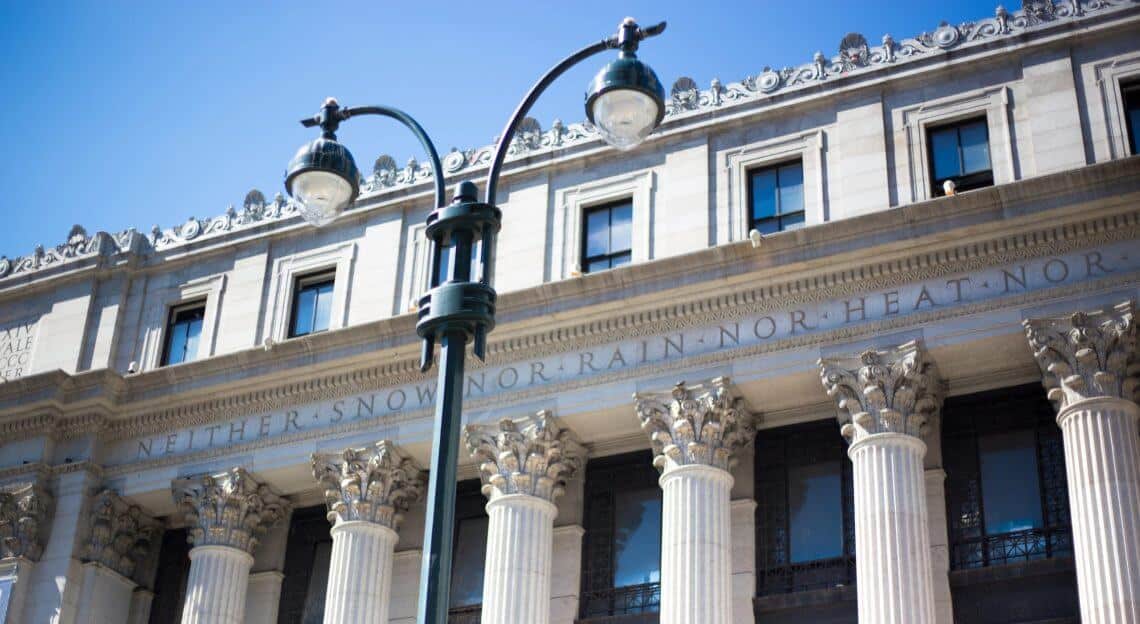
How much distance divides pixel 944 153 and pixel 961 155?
0.35m

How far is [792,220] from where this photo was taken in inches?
1313

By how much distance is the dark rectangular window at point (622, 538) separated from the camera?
1272 inches

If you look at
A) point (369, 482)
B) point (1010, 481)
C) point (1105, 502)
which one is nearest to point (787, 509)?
point (1010, 481)

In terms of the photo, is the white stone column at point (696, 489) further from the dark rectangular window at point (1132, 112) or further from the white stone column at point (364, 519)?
the dark rectangular window at point (1132, 112)

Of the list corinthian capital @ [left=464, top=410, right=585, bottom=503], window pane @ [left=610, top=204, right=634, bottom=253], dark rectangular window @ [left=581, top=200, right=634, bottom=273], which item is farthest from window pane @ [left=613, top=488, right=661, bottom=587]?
window pane @ [left=610, top=204, right=634, bottom=253]

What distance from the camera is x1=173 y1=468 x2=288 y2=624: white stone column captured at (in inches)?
1356

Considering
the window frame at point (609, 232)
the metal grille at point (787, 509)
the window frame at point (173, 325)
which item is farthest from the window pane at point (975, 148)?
the window frame at point (173, 325)

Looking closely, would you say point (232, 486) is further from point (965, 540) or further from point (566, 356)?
point (965, 540)

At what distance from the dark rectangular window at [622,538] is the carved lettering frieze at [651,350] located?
223 centimetres

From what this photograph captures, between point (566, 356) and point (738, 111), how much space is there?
19.9 ft

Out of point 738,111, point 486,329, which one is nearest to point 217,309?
point 738,111

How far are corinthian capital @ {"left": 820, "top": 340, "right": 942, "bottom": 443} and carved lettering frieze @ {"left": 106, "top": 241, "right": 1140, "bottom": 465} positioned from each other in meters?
0.86

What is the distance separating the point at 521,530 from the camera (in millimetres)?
31656

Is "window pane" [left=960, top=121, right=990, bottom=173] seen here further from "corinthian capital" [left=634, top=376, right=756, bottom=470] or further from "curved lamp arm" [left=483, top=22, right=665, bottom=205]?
"curved lamp arm" [left=483, top=22, right=665, bottom=205]
